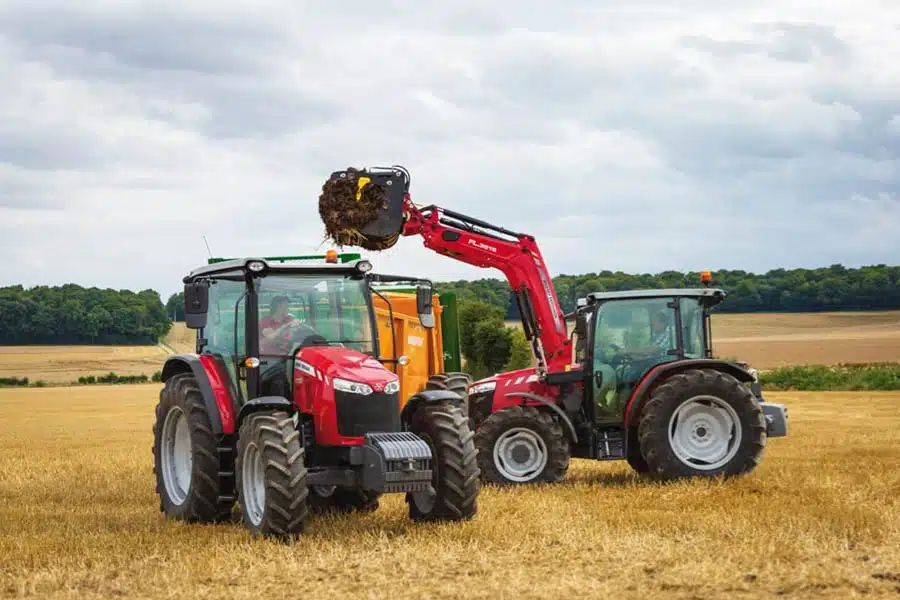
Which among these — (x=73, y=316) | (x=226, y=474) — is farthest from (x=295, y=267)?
(x=73, y=316)

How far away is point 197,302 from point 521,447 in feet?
15.9

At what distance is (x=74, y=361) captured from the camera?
74.1 meters

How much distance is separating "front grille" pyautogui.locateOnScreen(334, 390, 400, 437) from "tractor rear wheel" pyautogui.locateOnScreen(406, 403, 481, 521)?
37 cm

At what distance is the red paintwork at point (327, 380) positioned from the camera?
32.5 feet

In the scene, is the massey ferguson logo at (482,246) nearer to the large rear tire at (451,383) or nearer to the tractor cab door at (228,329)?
the large rear tire at (451,383)

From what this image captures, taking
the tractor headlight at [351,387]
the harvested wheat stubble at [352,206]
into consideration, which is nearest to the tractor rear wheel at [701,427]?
the harvested wheat stubble at [352,206]

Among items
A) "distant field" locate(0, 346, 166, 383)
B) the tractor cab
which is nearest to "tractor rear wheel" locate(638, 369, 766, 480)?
the tractor cab

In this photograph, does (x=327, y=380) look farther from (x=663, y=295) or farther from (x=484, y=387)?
(x=663, y=295)

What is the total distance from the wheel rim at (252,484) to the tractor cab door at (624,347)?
16.9 feet

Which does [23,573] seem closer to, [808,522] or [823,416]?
[808,522]

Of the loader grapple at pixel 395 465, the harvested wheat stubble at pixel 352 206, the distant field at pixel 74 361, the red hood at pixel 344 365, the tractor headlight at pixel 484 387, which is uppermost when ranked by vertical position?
the harvested wheat stubble at pixel 352 206

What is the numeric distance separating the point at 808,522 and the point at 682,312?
4.39 metres

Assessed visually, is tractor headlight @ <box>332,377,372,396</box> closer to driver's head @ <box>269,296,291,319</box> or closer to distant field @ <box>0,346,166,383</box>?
driver's head @ <box>269,296,291,319</box>

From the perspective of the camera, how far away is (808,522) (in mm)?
9984
